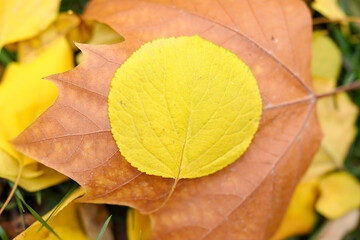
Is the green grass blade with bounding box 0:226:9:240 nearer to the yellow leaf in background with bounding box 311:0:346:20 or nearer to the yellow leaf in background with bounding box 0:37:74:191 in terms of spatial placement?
the yellow leaf in background with bounding box 0:37:74:191

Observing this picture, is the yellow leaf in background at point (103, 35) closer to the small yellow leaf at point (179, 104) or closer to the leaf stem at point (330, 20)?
the small yellow leaf at point (179, 104)

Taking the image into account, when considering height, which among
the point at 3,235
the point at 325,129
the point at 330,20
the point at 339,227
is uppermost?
the point at 330,20

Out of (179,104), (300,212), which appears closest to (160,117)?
(179,104)

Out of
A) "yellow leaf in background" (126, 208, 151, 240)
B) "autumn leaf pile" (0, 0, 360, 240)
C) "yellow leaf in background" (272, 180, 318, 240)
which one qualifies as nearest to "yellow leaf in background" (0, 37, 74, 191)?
"autumn leaf pile" (0, 0, 360, 240)

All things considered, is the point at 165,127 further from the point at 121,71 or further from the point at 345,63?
the point at 345,63

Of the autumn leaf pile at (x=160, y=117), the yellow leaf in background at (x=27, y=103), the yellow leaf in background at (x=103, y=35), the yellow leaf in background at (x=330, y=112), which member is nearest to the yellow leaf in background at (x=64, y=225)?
the autumn leaf pile at (x=160, y=117)

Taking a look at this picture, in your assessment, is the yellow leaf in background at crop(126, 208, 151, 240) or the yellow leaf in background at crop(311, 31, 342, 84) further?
the yellow leaf in background at crop(311, 31, 342, 84)

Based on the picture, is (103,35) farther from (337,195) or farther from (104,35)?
(337,195)
